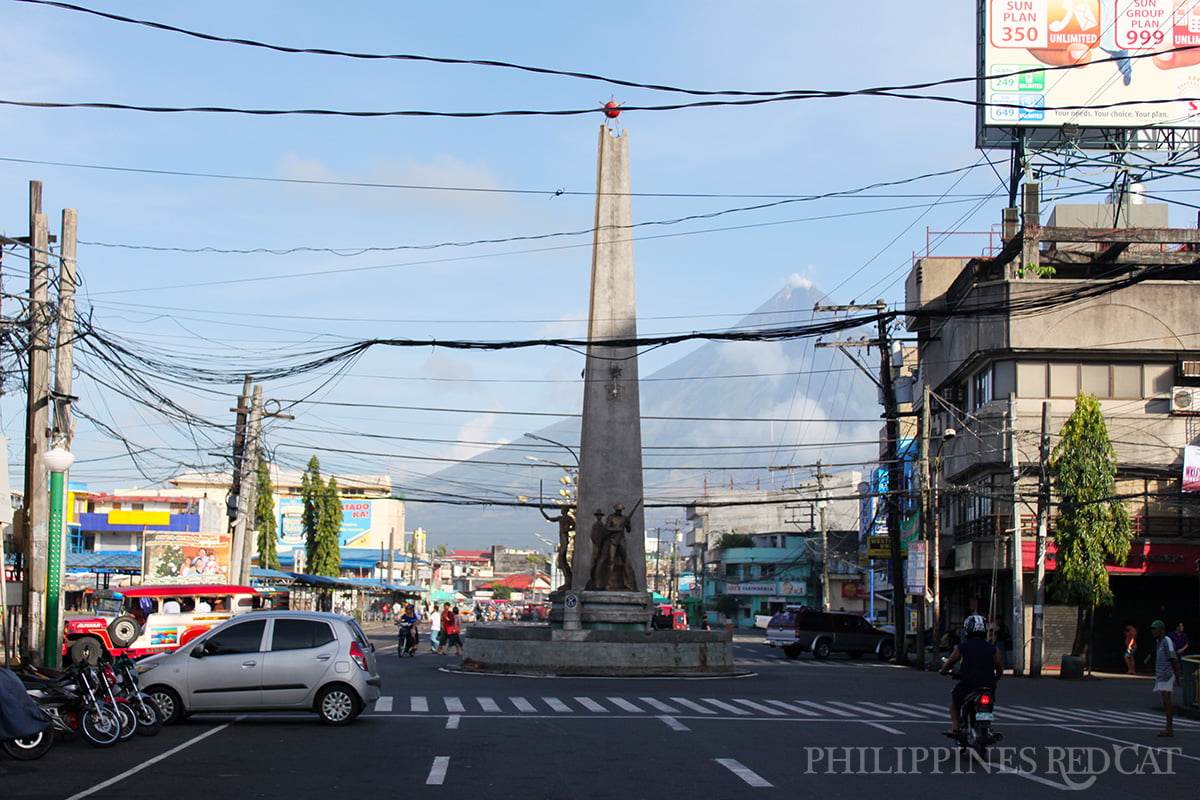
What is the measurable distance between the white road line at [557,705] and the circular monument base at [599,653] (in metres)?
8.01

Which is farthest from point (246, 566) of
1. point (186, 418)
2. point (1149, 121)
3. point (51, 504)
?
point (1149, 121)

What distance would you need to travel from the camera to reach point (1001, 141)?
50.1 metres

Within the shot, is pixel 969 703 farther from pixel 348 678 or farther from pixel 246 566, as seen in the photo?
pixel 246 566

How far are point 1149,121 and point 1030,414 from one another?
11877mm

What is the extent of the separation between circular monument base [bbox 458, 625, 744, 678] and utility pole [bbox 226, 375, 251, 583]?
1201 centimetres

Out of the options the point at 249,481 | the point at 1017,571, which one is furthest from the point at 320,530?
the point at 1017,571

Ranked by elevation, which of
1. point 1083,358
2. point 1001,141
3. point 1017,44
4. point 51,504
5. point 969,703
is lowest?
point 969,703

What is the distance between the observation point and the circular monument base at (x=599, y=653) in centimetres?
3173

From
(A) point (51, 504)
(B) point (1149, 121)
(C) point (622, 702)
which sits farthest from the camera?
(B) point (1149, 121)

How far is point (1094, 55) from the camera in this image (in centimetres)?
4825

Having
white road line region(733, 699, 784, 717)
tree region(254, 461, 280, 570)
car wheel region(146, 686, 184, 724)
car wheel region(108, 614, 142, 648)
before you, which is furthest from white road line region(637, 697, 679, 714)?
tree region(254, 461, 280, 570)

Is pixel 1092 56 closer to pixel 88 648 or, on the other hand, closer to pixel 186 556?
pixel 88 648

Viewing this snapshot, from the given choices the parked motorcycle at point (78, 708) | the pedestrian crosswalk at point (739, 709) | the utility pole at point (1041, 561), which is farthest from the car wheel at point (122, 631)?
the utility pole at point (1041, 561)

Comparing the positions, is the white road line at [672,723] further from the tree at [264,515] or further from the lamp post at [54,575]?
the tree at [264,515]
